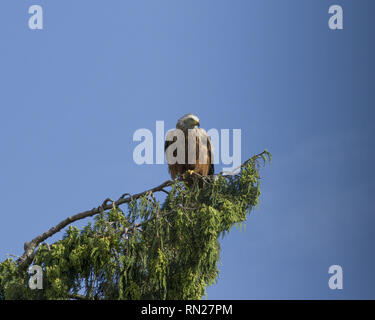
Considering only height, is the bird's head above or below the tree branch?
above

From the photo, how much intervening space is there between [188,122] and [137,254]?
3.52m

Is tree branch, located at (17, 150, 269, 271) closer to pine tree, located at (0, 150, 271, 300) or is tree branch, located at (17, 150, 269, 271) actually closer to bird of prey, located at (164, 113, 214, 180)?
pine tree, located at (0, 150, 271, 300)

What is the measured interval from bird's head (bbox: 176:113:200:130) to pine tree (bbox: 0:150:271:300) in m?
2.52

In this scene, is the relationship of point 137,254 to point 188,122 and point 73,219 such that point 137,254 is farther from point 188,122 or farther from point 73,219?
point 188,122

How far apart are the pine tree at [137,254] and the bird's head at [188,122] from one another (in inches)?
99.3

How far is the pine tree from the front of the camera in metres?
9.24

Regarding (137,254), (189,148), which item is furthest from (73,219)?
(189,148)

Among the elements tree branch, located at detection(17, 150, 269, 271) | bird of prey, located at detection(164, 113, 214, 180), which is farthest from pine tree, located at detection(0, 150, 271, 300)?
bird of prey, located at detection(164, 113, 214, 180)

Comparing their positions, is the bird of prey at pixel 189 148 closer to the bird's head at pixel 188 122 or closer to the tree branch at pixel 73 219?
the bird's head at pixel 188 122
